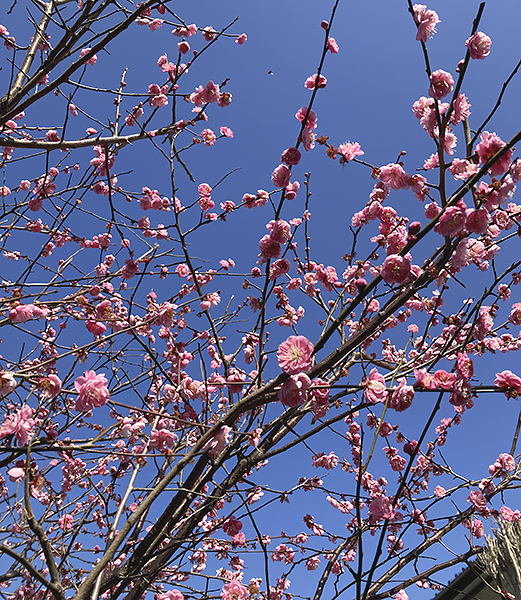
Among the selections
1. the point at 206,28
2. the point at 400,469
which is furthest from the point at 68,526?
the point at 206,28

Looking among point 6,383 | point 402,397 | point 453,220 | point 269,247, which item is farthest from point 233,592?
point 453,220

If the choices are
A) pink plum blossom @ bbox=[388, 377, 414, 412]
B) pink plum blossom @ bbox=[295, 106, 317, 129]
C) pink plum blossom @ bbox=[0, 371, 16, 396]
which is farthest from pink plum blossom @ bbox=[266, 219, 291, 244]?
pink plum blossom @ bbox=[0, 371, 16, 396]

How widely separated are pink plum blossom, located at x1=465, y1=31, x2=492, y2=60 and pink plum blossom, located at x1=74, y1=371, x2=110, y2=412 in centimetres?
266

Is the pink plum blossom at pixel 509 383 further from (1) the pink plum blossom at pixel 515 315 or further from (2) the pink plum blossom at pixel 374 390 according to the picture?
(1) the pink plum blossom at pixel 515 315

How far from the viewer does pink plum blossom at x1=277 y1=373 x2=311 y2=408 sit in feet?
6.02

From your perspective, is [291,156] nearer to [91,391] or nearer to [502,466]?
[91,391]

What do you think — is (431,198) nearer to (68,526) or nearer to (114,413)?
(114,413)

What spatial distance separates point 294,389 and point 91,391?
113cm

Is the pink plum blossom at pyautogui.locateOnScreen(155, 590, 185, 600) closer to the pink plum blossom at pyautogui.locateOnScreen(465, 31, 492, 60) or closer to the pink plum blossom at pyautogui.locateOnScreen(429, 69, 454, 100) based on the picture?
the pink plum blossom at pyautogui.locateOnScreen(429, 69, 454, 100)

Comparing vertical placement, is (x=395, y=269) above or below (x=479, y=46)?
below

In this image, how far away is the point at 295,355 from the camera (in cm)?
194

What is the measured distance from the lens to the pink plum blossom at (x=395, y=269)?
2047 millimetres

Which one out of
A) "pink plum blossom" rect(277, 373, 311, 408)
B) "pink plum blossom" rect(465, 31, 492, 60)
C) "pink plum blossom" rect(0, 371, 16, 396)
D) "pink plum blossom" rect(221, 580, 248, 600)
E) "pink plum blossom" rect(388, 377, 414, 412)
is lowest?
"pink plum blossom" rect(221, 580, 248, 600)

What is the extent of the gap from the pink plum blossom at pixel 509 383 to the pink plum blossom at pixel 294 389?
106cm
